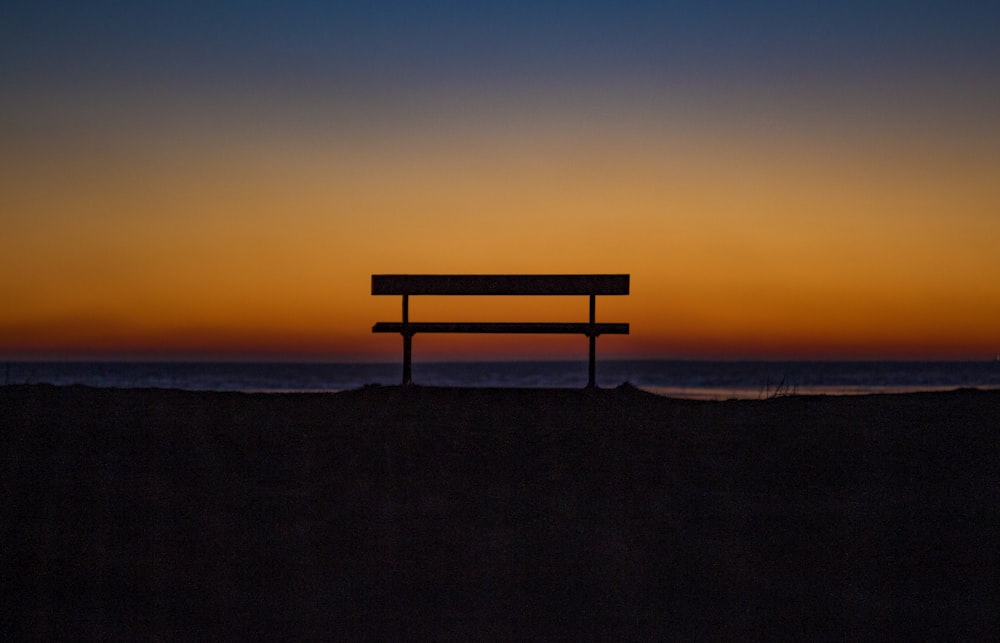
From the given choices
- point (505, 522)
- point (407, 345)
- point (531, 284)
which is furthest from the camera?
point (407, 345)

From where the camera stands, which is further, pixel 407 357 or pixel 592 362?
pixel 407 357

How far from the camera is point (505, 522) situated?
585cm

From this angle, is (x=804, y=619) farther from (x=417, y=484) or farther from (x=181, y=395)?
(x=181, y=395)

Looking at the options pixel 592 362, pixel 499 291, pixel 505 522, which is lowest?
pixel 505 522

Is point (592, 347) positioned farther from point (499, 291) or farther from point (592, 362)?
point (499, 291)

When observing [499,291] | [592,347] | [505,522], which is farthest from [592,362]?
[505,522]

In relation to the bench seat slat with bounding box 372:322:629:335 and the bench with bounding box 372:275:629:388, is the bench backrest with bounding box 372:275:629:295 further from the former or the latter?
the bench seat slat with bounding box 372:322:629:335

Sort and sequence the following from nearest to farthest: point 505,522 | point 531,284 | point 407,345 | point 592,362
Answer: point 505,522, point 592,362, point 531,284, point 407,345

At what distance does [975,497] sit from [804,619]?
232 cm

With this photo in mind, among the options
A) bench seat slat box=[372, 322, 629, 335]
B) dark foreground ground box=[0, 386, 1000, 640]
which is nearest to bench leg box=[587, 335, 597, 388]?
bench seat slat box=[372, 322, 629, 335]

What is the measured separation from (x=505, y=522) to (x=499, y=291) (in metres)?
6.56

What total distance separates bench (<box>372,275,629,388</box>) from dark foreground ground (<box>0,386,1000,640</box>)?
2926 mm

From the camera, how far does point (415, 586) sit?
195 inches

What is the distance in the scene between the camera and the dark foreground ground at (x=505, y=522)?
4.63 meters
